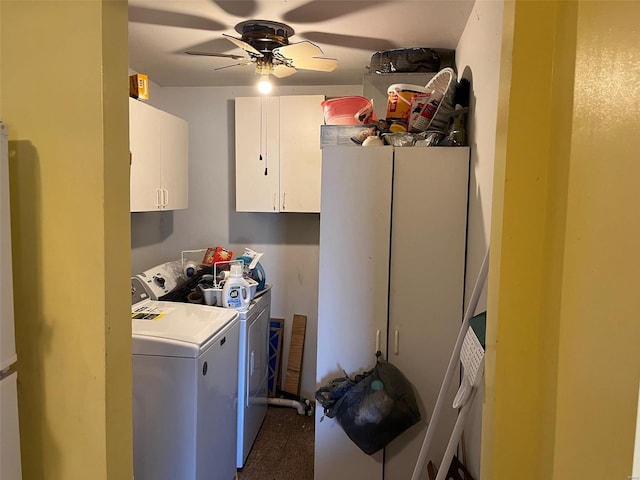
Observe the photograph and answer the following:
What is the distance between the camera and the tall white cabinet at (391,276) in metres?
2.08

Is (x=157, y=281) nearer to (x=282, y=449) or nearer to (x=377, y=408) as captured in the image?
(x=282, y=449)

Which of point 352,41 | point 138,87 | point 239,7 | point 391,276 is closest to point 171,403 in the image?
point 391,276

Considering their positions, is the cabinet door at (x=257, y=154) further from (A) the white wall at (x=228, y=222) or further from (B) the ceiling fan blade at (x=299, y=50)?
(B) the ceiling fan blade at (x=299, y=50)

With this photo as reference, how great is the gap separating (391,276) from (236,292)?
1.01 meters

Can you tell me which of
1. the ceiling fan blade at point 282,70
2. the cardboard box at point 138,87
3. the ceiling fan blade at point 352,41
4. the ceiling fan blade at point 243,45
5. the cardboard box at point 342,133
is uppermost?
the ceiling fan blade at point 352,41

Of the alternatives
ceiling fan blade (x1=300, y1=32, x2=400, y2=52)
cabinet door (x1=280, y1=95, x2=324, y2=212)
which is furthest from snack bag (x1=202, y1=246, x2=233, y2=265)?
ceiling fan blade (x1=300, y1=32, x2=400, y2=52)

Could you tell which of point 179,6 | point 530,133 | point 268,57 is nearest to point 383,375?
point 530,133

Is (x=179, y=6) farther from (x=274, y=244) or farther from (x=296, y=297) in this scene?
(x=296, y=297)

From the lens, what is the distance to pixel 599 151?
74 centimetres

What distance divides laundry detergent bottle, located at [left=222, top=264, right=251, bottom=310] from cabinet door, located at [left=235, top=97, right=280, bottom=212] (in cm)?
71

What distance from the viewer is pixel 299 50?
6.96 feet

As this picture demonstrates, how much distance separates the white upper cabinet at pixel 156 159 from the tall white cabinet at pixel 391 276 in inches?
43.2

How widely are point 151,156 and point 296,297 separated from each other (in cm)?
155

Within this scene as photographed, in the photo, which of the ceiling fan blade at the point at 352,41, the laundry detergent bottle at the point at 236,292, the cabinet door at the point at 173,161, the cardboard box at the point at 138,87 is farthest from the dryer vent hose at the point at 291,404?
the ceiling fan blade at the point at 352,41
